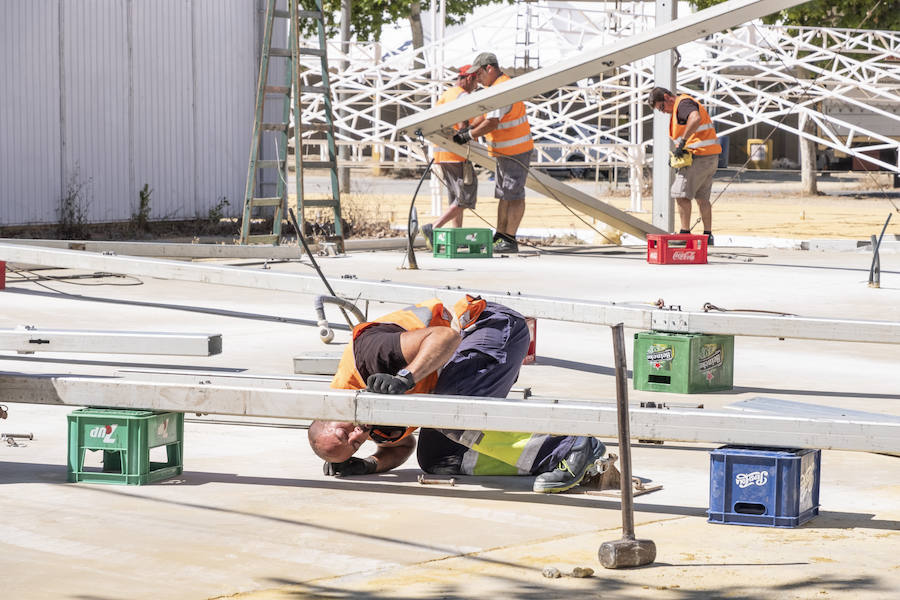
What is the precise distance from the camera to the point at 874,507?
19.9 ft

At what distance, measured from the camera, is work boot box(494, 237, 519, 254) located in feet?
60.7

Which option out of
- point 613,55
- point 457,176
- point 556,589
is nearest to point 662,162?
point 457,176

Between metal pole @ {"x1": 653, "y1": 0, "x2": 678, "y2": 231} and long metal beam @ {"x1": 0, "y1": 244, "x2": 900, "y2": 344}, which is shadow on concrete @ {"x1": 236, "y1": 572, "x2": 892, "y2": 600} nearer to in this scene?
long metal beam @ {"x1": 0, "y1": 244, "x2": 900, "y2": 344}

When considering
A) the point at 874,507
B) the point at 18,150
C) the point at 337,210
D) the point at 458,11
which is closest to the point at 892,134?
the point at 458,11

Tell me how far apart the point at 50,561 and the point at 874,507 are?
127 inches

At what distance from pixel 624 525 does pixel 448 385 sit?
5.21ft

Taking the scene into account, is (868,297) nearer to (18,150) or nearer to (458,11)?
(18,150)

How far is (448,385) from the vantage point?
6.63m

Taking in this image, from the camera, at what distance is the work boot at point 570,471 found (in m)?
6.39

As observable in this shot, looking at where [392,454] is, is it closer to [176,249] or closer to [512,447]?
[512,447]

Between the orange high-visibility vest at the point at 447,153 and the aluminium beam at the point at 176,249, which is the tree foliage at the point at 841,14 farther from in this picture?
the aluminium beam at the point at 176,249

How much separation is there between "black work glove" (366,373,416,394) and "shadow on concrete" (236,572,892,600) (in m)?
1.32

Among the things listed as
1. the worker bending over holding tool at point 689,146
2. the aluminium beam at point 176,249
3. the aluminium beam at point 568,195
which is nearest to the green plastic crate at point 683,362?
the aluminium beam at point 176,249

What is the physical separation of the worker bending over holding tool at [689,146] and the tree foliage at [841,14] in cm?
1835
